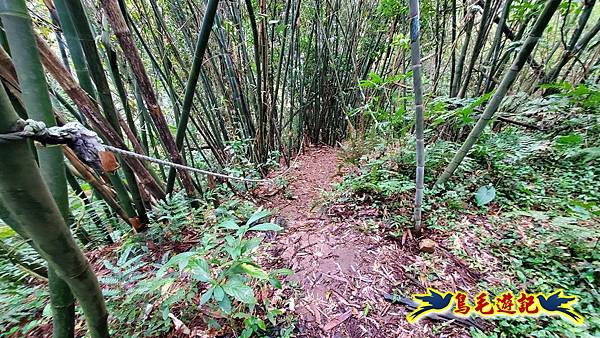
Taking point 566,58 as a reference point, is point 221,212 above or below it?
below

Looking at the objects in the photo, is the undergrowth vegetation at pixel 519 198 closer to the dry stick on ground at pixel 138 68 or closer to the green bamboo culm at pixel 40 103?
the dry stick on ground at pixel 138 68

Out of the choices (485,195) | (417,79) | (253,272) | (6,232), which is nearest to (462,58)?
(485,195)

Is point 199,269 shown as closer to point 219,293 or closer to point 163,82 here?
point 219,293

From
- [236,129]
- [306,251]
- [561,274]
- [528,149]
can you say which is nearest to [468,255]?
[561,274]

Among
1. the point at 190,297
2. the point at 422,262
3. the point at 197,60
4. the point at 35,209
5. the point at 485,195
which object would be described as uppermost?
the point at 197,60

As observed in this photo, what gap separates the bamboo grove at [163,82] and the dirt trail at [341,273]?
31 cm

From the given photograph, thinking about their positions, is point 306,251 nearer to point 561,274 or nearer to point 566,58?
point 561,274

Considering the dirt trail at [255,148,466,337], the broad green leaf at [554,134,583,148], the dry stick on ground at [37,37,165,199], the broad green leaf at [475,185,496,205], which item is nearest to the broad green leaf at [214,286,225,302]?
the dirt trail at [255,148,466,337]

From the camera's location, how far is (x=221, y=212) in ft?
4.57

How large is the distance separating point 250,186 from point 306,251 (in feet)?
3.37

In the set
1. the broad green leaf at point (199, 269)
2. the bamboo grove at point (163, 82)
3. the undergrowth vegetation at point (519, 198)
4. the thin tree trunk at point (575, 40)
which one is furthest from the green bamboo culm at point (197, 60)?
the thin tree trunk at point (575, 40)

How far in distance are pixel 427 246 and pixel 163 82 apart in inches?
76.8

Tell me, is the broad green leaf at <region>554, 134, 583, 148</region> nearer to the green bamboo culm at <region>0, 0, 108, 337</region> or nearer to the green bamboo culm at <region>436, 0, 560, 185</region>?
the green bamboo culm at <region>436, 0, 560, 185</region>

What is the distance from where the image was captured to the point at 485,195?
4.73 feet
